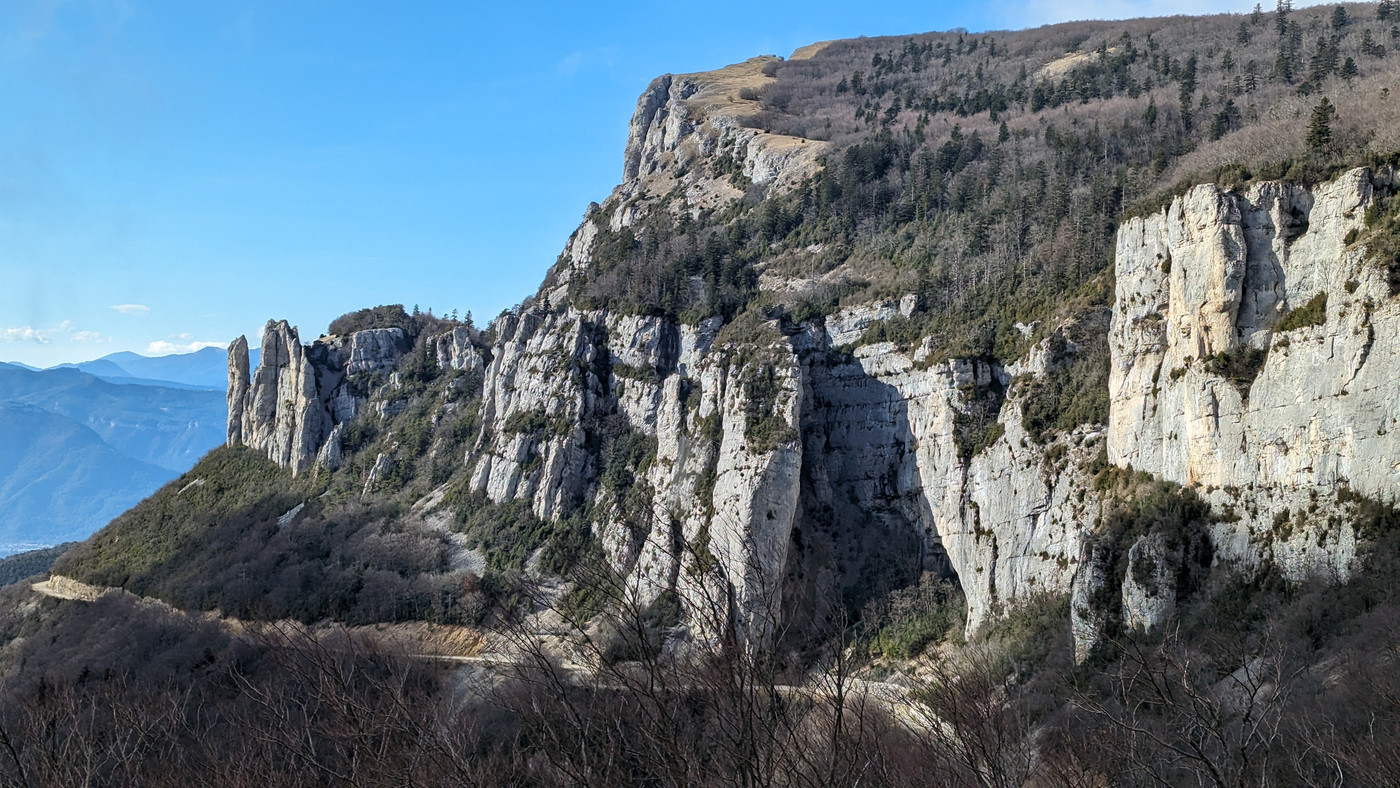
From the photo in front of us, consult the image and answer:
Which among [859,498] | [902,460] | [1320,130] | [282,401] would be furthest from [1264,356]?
[282,401]

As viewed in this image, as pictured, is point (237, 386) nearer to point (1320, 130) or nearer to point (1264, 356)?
point (1264, 356)

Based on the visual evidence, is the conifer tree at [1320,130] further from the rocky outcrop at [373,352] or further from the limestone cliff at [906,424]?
the rocky outcrop at [373,352]

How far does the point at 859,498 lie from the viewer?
59281 mm

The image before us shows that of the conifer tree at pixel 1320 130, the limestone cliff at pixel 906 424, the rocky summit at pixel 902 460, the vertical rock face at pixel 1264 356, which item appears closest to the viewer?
the rocky summit at pixel 902 460

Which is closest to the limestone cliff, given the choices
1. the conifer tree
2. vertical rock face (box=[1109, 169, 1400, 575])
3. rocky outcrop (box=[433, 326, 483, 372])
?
vertical rock face (box=[1109, 169, 1400, 575])

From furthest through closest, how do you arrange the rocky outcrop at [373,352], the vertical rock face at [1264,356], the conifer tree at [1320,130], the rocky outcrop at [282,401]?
the rocky outcrop at [373,352]
the rocky outcrop at [282,401]
the conifer tree at [1320,130]
the vertical rock face at [1264,356]

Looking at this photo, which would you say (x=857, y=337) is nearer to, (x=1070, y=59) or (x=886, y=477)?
(x=886, y=477)

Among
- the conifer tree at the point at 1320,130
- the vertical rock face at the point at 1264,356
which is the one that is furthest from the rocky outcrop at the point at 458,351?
the conifer tree at the point at 1320,130

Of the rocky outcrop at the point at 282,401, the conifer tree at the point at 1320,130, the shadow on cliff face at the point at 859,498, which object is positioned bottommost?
the shadow on cliff face at the point at 859,498

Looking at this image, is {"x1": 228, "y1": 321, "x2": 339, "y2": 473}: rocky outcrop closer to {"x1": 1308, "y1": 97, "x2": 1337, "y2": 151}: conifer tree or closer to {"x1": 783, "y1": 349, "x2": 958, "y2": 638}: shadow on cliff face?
{"x1": 783, "y1": 349, "x2": 958, "y2": 638}: shadow on cliff face

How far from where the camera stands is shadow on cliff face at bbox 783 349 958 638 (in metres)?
55.3

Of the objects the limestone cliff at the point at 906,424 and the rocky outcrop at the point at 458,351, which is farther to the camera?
the rocky outcrop at the point at 458,351

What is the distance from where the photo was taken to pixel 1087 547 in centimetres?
3869

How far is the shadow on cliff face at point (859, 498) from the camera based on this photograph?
55.3m
